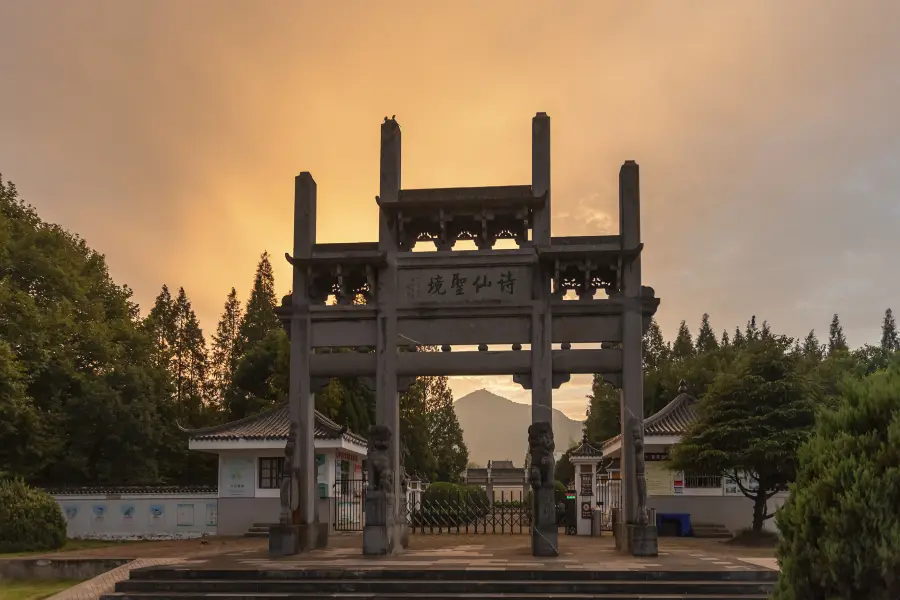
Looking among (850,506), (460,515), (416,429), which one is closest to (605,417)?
(416,429)

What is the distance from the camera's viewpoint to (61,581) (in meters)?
15.7

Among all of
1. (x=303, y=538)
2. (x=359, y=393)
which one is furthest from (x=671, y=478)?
(x=359, y=393)

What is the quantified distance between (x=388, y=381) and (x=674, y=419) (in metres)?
10.9

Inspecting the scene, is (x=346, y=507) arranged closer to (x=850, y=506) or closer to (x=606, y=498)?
(x=606, y=498)

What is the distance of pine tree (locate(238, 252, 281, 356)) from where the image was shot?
40438 mm

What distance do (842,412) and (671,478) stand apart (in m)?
17.8

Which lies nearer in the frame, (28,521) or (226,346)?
(28,521)

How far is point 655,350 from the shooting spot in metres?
50.2

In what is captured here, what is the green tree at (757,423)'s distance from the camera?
17703 millimetres

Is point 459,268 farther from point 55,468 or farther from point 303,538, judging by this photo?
point 55,468

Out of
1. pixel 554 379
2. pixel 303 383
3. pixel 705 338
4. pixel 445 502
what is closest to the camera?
pixel 554 379

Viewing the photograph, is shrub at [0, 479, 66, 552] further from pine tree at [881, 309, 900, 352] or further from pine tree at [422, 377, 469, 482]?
pine tree at [881, 309, 900, 352]

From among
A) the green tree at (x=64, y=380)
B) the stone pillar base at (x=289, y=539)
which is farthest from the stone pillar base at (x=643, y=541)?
the green tree at (x=64, y=380)

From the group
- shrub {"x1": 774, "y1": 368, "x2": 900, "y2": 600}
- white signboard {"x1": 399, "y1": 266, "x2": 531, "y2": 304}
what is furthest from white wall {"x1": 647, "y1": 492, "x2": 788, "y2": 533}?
shrub {"x1": 774, "y1": 368, "x2": 900, "y2": 600}
